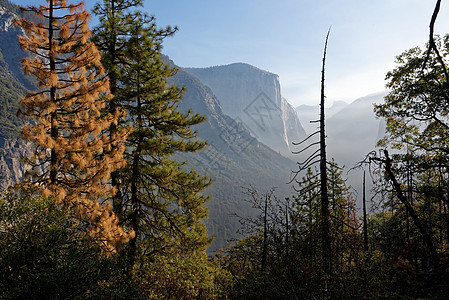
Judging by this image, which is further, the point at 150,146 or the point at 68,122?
the point at 150,146

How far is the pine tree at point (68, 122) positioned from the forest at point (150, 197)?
0.04m

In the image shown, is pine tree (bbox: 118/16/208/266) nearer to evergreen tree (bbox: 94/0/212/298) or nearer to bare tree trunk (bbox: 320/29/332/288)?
evergreen tree (bbox: 94/0/212/298)

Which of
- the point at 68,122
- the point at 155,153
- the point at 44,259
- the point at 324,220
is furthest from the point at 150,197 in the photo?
the point at 324,220

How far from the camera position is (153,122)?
420 inches

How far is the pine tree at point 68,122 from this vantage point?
24.8 feet

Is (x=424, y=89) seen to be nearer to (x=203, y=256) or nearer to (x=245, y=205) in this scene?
(x=203, y=256)

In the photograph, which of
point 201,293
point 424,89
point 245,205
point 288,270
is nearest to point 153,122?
point 201,293

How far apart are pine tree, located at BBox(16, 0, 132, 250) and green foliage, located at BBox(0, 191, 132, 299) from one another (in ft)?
5.24

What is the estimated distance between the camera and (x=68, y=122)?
27.3ft

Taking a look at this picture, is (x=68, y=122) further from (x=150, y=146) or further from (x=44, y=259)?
(x=44, y=259)

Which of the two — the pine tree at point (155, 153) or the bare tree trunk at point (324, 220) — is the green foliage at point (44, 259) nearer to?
the pine tree at point (155, 153)

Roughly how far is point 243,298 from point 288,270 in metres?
2.23

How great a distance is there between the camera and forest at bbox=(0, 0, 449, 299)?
520cm

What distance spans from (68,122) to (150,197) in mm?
4022
